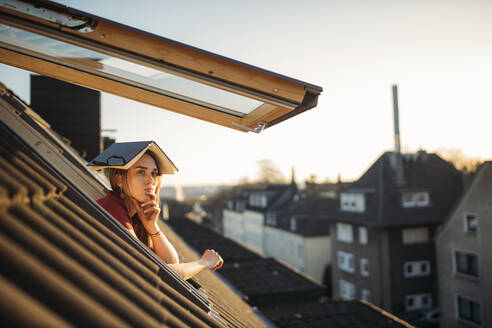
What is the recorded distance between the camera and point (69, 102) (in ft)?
32.6

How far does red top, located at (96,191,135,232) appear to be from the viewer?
253cm

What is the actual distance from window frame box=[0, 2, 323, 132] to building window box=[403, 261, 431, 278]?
86.3 feet

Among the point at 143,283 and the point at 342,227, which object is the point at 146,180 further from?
the point at 342,227

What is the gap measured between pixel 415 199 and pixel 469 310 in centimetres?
885

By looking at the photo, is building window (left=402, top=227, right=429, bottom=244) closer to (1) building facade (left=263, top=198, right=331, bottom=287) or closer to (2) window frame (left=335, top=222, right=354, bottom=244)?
(2) window frame (left=335, top=222, right=354, bottom=244)

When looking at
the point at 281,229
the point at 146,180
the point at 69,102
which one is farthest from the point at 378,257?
the point at 146,180

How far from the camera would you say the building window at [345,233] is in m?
28.0

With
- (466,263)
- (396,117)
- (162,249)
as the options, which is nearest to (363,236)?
(466,263)

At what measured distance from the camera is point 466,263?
1973cm

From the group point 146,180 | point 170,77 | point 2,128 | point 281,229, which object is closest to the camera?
point 2,128

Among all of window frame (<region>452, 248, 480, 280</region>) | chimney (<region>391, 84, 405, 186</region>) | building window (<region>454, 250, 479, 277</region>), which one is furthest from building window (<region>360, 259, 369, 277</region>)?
building window (<region>454, 250, 479, 277</region>)

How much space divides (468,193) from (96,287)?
22.2 m

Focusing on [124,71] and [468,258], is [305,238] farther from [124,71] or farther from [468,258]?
[124,71]

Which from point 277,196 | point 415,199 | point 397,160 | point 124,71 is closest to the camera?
point 124,71
